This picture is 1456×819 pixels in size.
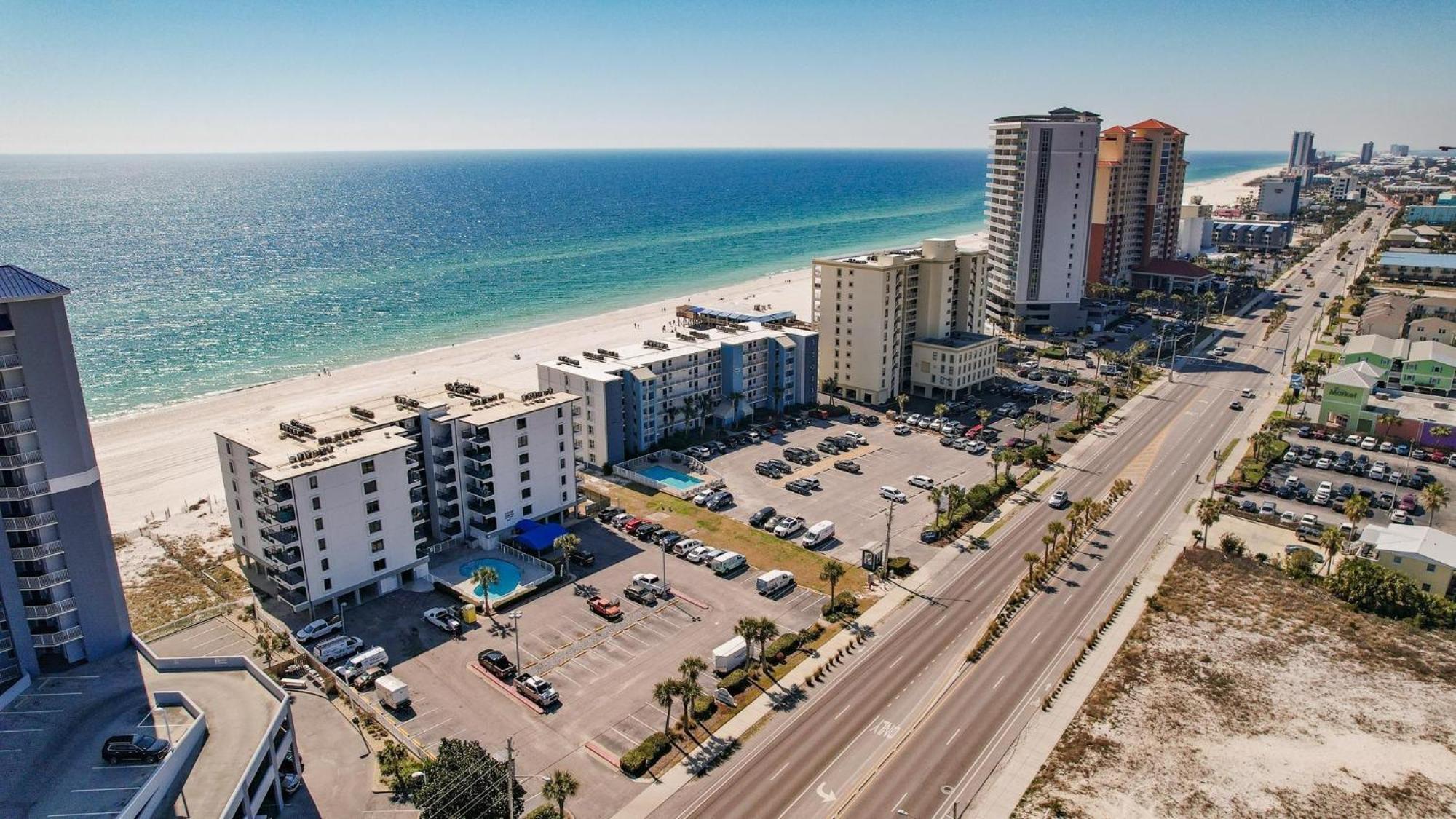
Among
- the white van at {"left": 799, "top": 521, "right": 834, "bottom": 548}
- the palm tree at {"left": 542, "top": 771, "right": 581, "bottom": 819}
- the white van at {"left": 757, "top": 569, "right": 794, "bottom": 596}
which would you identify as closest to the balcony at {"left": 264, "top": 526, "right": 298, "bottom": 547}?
the palm tree at {"left": 542, "top": 771, "right": 581, "bottom": 819}

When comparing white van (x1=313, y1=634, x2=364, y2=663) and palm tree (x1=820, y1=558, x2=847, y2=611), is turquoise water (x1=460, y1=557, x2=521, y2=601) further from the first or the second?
palm tree (x1=820, y1=558, x2=847, y2=611)

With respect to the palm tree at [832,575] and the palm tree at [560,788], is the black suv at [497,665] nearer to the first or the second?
the palm tree at [560,788]

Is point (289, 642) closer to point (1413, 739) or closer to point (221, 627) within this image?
point (221, 627)

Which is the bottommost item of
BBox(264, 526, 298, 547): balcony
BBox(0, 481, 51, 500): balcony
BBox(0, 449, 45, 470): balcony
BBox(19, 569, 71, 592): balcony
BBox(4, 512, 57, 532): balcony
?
BBox(264, 526, 298, 547): balcony

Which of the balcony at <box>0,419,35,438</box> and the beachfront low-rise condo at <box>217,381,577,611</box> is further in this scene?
the beachfront low-rise condo at <box>217,381,577,611</box>

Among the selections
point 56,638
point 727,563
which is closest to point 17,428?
point 56,638

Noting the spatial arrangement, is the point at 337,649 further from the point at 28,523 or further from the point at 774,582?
the point at 774,582

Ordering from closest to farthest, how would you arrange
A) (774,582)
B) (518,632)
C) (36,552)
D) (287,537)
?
(36,552) < (518,632) < (287,537) < (774,582)
